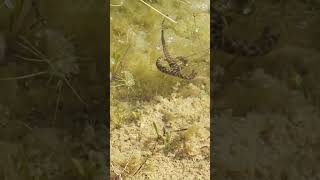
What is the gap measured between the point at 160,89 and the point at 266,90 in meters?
0.37

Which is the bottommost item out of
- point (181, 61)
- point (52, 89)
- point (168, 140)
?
point (168, 140)

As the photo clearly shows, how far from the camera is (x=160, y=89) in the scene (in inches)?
57.1

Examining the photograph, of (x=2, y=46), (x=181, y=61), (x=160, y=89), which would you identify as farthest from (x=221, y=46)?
(x=2, y=46)

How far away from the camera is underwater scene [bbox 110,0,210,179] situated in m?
1.44

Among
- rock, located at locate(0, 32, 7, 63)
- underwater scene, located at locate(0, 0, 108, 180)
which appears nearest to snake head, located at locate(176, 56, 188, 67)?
underwater scene, located at locate(0, 0, 108, 180)

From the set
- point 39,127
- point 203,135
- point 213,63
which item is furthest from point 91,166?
point 213,63

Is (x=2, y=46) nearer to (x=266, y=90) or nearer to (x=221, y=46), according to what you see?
(x=221, y=46)

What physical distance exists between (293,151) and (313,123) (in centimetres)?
12

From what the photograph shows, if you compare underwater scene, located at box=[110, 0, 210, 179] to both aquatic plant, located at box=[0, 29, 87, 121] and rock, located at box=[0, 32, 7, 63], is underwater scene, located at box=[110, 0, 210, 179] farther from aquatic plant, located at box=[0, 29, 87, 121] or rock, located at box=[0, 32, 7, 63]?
rock, located at box=[0, 32, 7, 63]

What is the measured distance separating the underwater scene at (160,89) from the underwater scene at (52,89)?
6 cm

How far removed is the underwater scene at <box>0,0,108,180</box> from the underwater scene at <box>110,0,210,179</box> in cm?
6

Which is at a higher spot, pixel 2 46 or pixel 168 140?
A: pixel 2 46

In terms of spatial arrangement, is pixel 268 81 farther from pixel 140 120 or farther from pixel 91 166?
pixel 91 166

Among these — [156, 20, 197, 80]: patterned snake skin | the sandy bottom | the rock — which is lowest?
the sandy bottom
